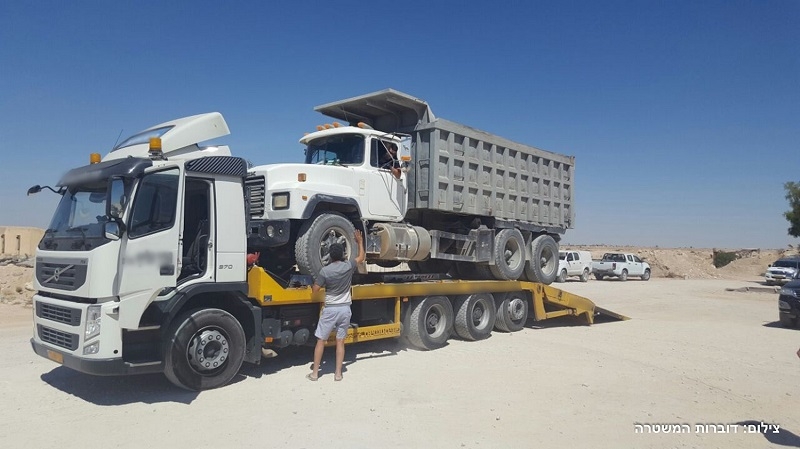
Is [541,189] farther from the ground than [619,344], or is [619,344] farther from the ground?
[541,189]

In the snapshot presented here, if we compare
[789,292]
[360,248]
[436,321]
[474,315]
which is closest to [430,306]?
[436,321]

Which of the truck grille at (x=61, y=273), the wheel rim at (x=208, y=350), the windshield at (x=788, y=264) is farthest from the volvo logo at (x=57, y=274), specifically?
the windshield at (x=788, y=264)

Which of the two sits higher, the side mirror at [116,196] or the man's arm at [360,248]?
the side mirror at [116,196]

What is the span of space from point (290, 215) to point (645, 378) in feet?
18.1

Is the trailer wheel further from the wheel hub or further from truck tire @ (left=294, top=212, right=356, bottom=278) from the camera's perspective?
the wheel hub

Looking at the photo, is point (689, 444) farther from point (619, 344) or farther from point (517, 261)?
point (517, 261)

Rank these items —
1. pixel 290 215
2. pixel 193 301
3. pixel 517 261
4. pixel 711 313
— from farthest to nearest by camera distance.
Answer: pixel 711 313, pixel 517 261, pixel 290 215, pixel 193 301

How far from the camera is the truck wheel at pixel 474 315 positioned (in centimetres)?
1099

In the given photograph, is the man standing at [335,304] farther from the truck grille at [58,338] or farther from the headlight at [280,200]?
the truck grille at [58,338]

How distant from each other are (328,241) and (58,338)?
11.6ft

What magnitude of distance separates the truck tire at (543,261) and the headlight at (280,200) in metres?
6.84

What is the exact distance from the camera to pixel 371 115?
1133 cm

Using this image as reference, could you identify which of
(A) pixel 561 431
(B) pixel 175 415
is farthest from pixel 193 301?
(A) pixel 561 431

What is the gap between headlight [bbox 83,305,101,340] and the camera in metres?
6.27
